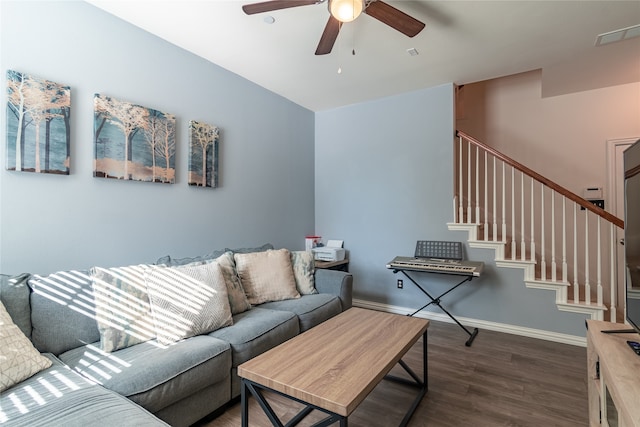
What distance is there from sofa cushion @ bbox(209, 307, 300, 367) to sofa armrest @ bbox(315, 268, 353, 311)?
0.67 metres

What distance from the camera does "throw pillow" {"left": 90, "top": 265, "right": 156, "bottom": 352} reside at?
1719mm

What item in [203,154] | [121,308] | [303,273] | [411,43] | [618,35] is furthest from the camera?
[303,273]

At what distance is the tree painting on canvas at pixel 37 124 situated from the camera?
181 centimetres

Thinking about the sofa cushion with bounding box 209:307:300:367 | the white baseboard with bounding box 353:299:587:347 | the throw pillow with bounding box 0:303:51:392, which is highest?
the throw pillow with bounding box 0:303:51:392

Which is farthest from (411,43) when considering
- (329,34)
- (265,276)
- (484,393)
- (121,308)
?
(121,308)

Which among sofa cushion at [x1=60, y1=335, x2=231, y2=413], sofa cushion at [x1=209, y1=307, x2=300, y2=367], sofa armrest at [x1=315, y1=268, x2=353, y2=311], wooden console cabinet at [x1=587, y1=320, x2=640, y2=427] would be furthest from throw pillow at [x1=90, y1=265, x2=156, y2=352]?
wooden console cabinet at [x1=587, y1=320, x2=640, y2=427]

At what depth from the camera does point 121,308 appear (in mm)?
1799

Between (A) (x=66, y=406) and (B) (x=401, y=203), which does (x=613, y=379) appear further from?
(B) (x=401, y=203)

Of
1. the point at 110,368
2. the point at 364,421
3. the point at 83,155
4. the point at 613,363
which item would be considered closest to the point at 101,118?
the point at 83,155

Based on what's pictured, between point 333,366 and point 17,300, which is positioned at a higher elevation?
point 17,300

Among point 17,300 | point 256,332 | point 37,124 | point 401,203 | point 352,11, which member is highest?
point 352,11

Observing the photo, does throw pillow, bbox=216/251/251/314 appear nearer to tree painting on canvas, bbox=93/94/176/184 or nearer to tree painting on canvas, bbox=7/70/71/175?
tree painting on canvas, bbox=93/94/176/184

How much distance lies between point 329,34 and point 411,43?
1.00m

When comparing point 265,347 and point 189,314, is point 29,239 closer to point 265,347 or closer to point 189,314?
point 189,314
